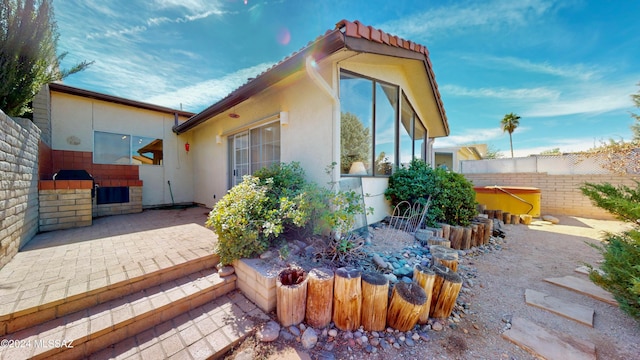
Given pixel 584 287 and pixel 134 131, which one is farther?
pixel 134 131

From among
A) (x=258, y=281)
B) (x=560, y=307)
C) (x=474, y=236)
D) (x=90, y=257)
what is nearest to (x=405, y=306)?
(x=258, y=281)

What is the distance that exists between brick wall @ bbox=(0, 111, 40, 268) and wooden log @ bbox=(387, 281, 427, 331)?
4857mm

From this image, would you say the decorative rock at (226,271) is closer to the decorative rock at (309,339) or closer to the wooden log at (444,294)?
the decorative rock at (309,339)

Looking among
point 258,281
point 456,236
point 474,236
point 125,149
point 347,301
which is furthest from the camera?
point 125,149

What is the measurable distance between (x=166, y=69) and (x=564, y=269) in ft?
38.1

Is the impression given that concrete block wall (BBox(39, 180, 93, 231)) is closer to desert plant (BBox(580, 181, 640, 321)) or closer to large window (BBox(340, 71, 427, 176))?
large window (BBox(340, 71, 427, 176))

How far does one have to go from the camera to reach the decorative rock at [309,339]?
2.06 metres

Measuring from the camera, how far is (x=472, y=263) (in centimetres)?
401

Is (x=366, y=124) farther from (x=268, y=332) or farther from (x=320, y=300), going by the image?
(x=268, y=332)

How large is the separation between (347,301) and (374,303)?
0.29m

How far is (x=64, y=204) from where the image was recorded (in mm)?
4586

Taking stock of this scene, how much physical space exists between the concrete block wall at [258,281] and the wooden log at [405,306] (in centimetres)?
136

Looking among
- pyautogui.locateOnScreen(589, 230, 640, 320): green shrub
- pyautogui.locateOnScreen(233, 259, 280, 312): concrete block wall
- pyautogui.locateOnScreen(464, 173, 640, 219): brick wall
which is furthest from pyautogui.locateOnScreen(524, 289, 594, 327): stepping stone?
pyautogui.locateOnScreen(464, 173, 640, 219): brick wall

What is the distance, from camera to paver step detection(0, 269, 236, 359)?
5.71 feet
